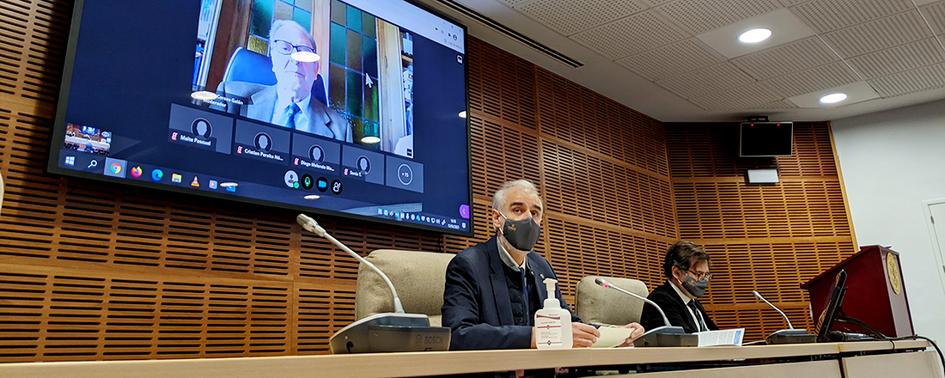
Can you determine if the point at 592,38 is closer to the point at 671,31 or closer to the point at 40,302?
the point at 671,31

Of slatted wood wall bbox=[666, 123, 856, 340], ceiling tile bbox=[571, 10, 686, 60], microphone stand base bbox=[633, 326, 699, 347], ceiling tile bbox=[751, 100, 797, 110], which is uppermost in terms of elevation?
ceiling tile bbox=[571, 10, 686, 60]

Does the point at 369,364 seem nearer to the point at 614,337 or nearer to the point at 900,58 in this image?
the point at 614,337

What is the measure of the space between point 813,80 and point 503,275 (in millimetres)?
4218

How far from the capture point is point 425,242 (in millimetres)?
3650

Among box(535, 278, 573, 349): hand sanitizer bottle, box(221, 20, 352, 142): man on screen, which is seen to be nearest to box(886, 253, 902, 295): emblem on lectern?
box(535, 278, 573, 349): hand sanitizer bottle

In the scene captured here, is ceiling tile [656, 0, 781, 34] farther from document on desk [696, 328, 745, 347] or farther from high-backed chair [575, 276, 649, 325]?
document on desk [696, 328, 745, 347]

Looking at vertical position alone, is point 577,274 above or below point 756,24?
below

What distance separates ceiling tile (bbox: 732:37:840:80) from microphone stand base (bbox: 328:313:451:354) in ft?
14.4

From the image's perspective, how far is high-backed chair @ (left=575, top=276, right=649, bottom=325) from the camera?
316 centimetres

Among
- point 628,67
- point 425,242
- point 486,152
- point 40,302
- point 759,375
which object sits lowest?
point 759,375

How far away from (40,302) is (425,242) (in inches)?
73.5

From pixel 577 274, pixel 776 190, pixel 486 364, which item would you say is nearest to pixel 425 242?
pixel 577 274

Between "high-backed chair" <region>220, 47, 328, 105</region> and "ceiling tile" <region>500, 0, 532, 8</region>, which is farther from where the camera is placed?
"ceiling tile" <region>500, 0, 532, 8</region>

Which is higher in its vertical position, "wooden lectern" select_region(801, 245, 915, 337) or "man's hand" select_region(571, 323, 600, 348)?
"wooden lectern" select_region(801, 245, 915, 337)
